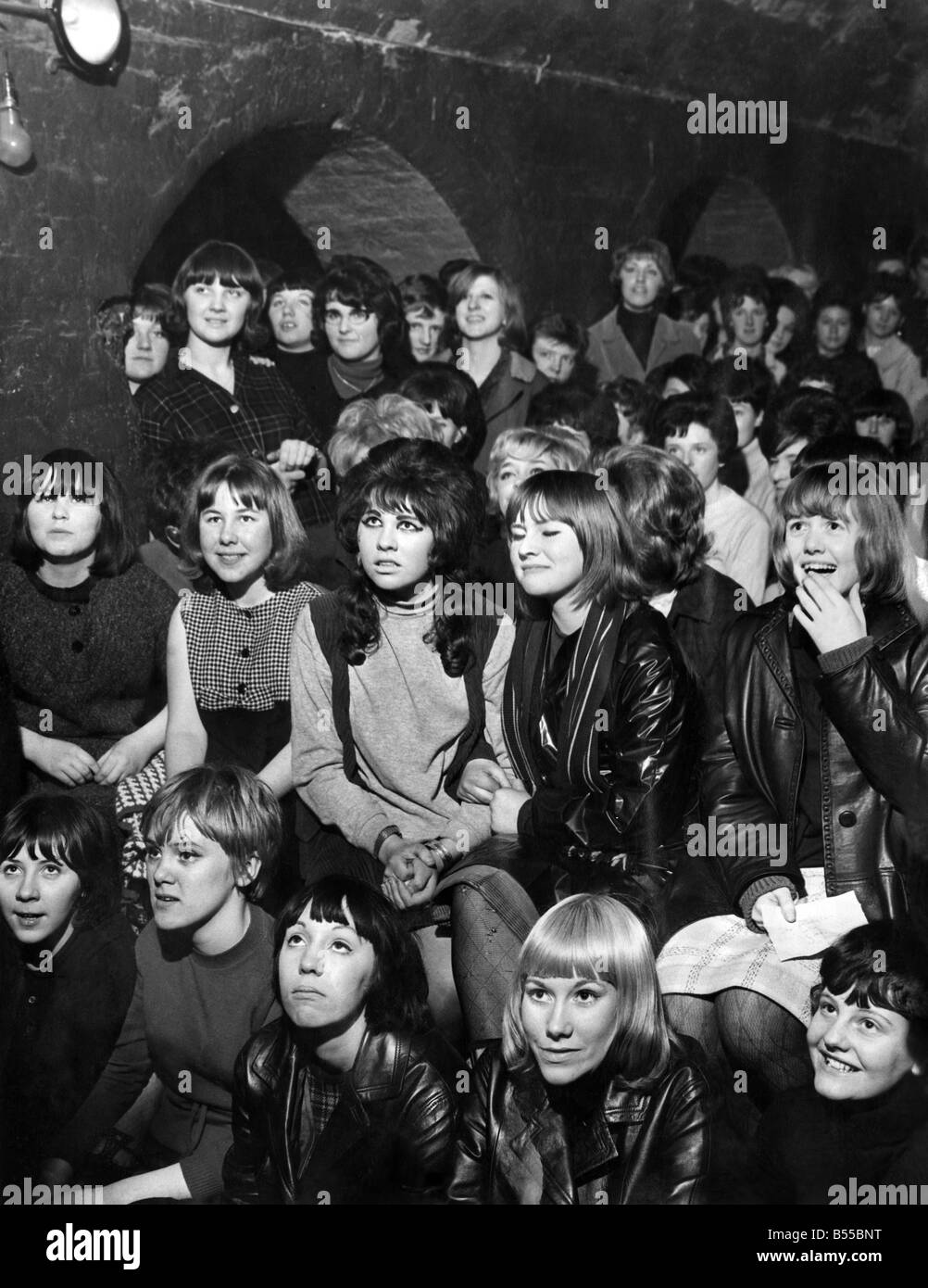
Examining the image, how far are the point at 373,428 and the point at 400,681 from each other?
67cm

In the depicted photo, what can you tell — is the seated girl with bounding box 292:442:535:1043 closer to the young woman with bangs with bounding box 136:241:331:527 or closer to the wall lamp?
the young woman with bangs with bounding box 136:241:331:527

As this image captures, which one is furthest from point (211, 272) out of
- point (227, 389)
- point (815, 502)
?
point (815, 502)

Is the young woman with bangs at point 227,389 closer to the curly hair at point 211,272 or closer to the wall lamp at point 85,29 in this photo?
the curly hair at point 211,272

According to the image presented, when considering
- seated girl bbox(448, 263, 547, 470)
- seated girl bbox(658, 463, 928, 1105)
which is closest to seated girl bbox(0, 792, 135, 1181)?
seated girl bbox(658, 463, 928, 1105)

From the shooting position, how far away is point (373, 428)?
471 cm

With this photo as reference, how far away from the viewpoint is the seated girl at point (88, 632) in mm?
4617

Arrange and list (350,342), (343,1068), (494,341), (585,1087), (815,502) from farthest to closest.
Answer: (494,341), (350,342), (815,502), (343,1068), (585,1087)

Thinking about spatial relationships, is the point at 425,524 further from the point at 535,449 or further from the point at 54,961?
the point at 54,961

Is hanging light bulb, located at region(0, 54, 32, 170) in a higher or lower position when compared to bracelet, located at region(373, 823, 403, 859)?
higher

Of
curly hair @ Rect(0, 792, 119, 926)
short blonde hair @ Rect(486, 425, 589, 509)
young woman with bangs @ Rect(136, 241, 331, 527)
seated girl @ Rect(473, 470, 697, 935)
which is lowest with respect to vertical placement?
curly hair @ Rect(0, 792, 119, 926)

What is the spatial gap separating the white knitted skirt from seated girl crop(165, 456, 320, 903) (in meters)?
0.99

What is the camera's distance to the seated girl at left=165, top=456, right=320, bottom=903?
4.59 metres

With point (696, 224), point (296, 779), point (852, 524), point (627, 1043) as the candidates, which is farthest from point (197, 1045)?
point (696, 224)

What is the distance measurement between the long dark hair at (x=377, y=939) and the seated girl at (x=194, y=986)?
12 centimetres
